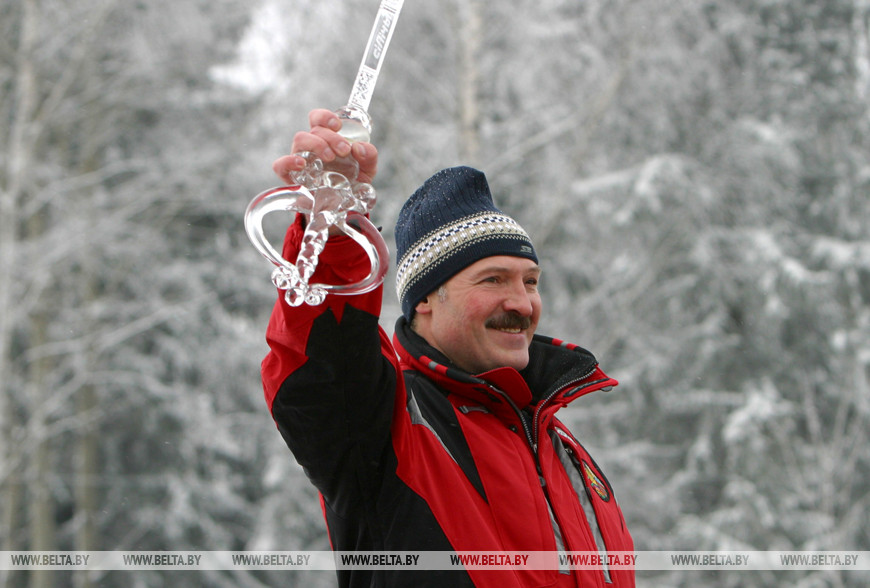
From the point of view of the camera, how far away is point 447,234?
185 centimetres

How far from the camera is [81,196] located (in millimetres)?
10398

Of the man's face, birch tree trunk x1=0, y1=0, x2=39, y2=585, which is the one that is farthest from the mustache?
birch tree trunk x1=0, y1=0, x2=39, y2=585

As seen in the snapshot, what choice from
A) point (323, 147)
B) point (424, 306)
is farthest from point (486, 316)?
point (323, 147)

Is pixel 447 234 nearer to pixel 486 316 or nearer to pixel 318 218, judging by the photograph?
pixel 486 316

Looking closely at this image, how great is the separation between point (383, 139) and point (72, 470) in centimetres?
758

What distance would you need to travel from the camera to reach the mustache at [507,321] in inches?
71.2

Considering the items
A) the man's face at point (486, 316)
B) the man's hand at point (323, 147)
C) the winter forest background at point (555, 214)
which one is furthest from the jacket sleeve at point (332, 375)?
the winter forest background at point (555, 214)

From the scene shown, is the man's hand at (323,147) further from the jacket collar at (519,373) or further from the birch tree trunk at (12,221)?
the birch tree trunk at (12,221)

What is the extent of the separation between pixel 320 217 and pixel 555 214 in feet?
23.3

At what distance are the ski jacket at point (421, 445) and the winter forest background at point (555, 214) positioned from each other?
611 cm

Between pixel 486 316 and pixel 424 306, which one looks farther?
pixel 424 306

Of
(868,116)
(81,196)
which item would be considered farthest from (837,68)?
(81,196)

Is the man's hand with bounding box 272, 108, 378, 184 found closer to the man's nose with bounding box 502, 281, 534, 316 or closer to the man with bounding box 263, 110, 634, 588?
the man with bounding box 263, 110, 634, 588

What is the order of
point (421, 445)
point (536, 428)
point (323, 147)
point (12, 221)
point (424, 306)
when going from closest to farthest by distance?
point (323, 147) → point (421, 445) → point (536, 428) → point (424, 306) → point (12, 221)
